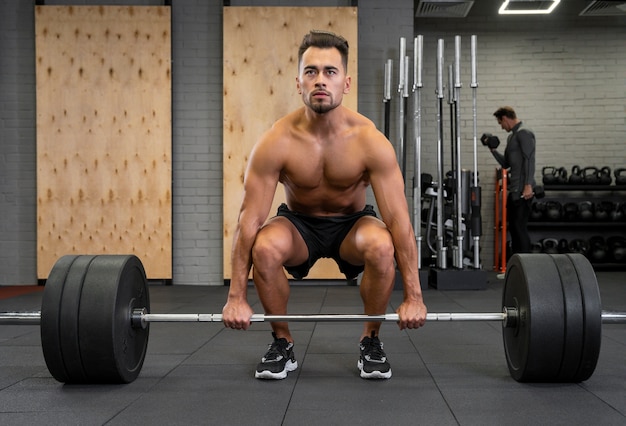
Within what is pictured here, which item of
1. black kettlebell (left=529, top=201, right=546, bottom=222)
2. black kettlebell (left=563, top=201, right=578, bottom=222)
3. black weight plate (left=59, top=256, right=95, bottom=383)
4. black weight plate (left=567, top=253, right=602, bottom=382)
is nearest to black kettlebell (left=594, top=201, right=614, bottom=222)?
black kettlebell (left=563, top=201, right=578, bottom=222)

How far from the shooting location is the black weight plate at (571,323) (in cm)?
180

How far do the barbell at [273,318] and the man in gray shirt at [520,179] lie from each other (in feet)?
10.2

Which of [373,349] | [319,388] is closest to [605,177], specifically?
[373,349]

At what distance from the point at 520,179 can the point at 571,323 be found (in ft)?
11.3

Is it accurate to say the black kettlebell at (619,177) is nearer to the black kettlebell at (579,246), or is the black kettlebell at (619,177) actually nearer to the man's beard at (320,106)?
the black kettlebell at (579,246)

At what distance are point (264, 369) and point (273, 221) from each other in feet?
1.71

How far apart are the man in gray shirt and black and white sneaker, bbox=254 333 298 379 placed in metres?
3.33

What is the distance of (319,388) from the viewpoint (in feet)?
6.19

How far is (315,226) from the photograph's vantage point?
2.20m

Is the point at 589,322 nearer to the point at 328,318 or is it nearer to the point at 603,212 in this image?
the point at 328,318

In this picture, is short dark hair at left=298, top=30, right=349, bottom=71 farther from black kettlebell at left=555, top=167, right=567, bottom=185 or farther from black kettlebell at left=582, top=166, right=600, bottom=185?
black kettlebell at left=582, top=166, right=600, bottom=185

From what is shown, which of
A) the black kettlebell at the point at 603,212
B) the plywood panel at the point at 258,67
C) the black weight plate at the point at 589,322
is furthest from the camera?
the black kettlebell at the point at 603,212

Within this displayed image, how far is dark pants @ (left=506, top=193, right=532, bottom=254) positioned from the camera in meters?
4.93

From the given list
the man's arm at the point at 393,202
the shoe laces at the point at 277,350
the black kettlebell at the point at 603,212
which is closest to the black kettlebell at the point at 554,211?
the black kettlebell at the point at 603,212
